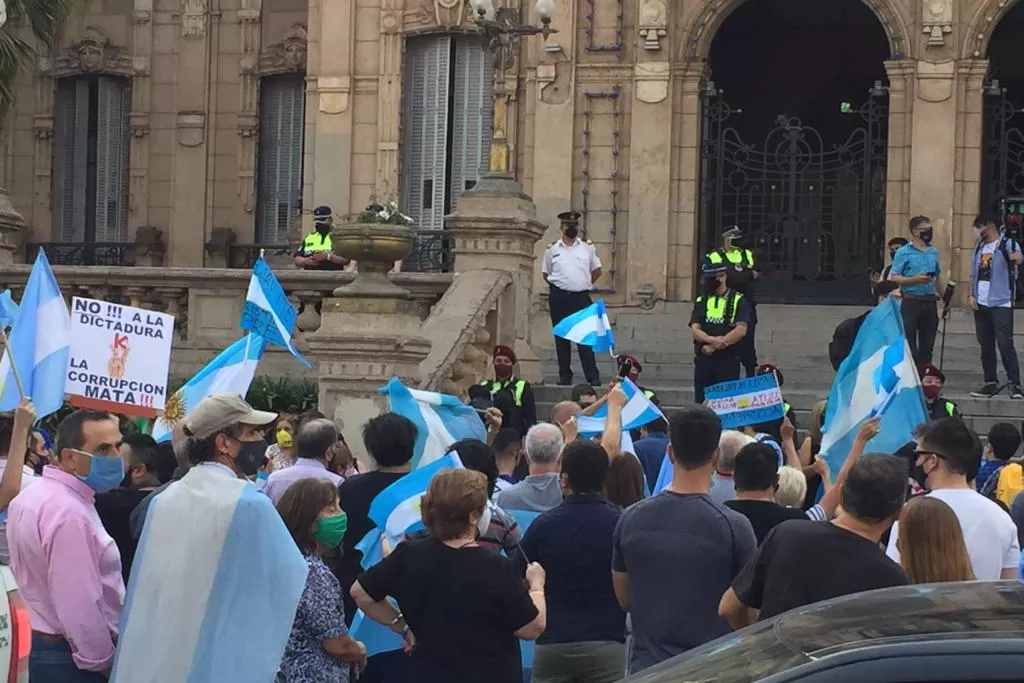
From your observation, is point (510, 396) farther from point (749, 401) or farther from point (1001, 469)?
point (1001, 469)

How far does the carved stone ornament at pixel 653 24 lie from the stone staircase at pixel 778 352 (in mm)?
3049

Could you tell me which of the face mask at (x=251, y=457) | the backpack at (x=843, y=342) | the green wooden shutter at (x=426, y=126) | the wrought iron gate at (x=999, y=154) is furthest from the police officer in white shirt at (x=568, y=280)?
the face mask at (x=251, y=457)

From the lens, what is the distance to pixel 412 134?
2550 cm

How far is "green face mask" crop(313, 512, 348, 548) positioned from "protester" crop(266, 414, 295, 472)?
313 cm

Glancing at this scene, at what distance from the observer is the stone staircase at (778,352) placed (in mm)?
17891

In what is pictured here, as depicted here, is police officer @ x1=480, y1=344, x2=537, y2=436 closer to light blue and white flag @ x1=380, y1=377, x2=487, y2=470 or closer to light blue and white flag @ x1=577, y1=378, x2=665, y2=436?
light blue and white flag @ x1=577, y1=378, x2=665, y2=436

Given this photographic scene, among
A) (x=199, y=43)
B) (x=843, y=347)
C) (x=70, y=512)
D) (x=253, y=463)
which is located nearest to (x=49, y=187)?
(x=199, y=43)

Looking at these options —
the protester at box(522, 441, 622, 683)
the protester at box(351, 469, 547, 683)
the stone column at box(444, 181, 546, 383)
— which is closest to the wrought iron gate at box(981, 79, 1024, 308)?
the stone column at box(444, 181, 546, 383)

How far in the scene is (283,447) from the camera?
38.8 ft

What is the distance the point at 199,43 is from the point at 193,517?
2171cm

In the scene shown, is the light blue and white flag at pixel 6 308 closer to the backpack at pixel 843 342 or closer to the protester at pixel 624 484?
the backpack at pixel 843 342

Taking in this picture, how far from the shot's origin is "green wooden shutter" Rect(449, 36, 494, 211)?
25.5 m

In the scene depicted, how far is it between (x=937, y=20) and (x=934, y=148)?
143cm

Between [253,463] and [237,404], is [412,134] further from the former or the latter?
[237,404]
